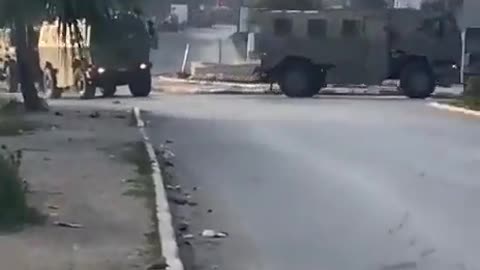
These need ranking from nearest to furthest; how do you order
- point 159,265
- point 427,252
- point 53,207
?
point 159,265
point 427,252
point 53,207

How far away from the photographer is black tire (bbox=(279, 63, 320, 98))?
4097 centimetres

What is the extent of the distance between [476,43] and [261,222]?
30086mm

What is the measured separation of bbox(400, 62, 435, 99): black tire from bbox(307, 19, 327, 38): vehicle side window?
273 cm

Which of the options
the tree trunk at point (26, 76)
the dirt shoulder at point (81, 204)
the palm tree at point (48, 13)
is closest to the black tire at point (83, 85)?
the tree trunk at point (26, 76)

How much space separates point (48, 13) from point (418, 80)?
18.1 meters

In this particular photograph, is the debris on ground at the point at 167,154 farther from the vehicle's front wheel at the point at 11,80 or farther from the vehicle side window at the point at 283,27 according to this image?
the vehicle side window at the point at 283,27

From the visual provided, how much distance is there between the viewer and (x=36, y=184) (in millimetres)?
15961

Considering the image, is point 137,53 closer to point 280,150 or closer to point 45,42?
point 45,42

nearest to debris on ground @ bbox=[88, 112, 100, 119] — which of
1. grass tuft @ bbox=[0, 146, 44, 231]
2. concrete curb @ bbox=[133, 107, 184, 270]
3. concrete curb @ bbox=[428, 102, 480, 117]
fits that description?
concrete curb @ bbox=[428, 102, 480, 117]

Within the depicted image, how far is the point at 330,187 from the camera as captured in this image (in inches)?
671

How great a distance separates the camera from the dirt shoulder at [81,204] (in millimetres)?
10992

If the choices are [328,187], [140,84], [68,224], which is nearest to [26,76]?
[140,84]

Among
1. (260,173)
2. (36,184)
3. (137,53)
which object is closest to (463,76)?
(137,53)

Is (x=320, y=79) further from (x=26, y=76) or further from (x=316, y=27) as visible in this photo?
(x=26, y=76)
